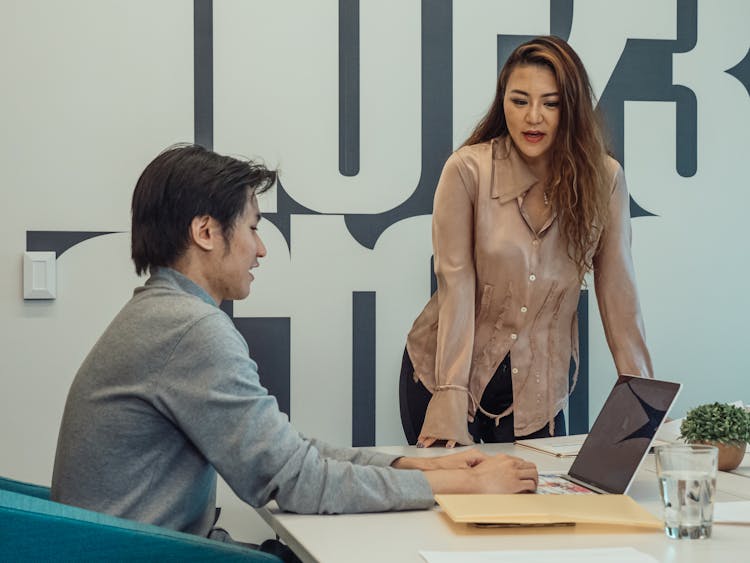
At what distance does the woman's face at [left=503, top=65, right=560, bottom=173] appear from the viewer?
7.94ft

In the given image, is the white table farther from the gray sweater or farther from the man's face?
the man's face

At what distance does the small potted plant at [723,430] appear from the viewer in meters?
1.86

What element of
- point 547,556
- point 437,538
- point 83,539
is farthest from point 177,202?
point 547,556

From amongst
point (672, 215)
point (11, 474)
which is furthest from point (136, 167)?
point (672, 215)

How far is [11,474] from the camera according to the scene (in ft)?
9.93

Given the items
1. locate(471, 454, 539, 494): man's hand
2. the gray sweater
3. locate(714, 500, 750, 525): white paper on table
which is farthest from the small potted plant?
the gray sweater

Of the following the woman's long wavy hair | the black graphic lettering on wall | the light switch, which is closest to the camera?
the woman's long wavy hair

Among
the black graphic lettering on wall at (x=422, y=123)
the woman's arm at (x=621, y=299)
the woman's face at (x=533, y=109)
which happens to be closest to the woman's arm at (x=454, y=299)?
the woman's face at (x=533, y=109)

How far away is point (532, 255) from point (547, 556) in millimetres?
1227

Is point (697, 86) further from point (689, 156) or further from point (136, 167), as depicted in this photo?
point (136, 167)

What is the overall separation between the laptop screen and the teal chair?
0.63 metres

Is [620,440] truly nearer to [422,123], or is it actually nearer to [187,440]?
[187,440]

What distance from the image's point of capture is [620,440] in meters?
1.74

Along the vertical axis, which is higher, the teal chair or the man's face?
the man's face
